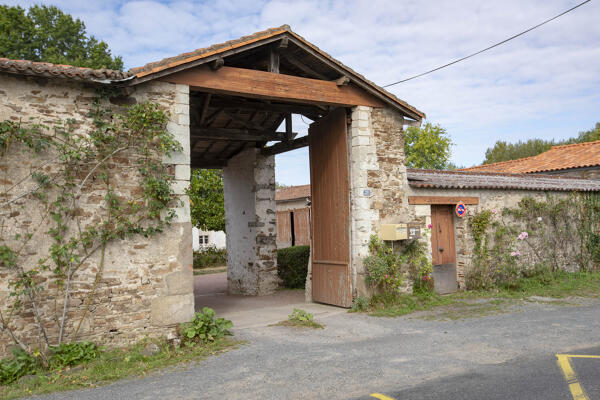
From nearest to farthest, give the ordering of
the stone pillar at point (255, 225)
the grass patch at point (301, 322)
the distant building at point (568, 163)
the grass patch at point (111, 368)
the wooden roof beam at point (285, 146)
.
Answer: the grass patch at point (111, 368), the grass patch at point (301, 322), the wooden roof beam at point (285, 146), the stone pillar at point (255, 225), the distant building at point (568, 163)

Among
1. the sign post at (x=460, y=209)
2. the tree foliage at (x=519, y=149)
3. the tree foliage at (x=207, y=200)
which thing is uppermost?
the tree foliage at (x=519, y=149)

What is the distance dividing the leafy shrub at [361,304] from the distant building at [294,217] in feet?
39.4

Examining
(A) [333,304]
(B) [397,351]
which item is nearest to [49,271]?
(B) [397,351]

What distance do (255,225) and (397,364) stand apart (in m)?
6.42

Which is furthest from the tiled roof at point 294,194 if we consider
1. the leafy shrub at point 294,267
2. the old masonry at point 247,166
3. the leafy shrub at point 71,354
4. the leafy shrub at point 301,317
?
the leafy shrub at point 71,354

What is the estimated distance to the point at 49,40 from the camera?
23.2 meters

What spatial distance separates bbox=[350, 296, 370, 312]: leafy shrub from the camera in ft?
25.9

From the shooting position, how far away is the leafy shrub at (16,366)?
4.91 meters

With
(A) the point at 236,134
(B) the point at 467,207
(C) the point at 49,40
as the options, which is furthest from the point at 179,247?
(C) the point at 49,40

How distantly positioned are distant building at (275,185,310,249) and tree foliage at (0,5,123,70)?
36.8ft

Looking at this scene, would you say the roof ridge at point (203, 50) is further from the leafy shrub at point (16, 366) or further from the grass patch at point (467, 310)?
the grass patch at point (467, 310)

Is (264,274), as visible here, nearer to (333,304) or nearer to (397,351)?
(333,304)

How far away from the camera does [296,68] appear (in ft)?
27.2

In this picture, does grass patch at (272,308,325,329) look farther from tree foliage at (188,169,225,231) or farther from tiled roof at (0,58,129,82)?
tree foliage at (188,169,225,231)
